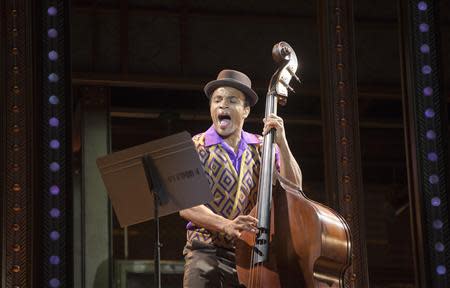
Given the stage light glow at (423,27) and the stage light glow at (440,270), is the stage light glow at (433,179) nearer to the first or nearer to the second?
the stage light glow at (440,270)

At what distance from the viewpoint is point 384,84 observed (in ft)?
23.1

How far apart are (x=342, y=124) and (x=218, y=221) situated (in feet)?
5.37

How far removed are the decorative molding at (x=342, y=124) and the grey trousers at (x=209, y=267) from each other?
123 centimetres

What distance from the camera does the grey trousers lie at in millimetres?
4664

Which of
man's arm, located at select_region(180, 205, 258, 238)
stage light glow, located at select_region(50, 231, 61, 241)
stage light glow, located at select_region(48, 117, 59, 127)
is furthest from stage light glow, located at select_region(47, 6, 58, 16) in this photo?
man's arm, located at select_region(180, 205, 258, 238)

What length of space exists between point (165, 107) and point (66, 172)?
2343 millimetres

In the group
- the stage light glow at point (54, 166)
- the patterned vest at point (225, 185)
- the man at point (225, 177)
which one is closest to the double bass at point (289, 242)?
the man at point (225, 177)

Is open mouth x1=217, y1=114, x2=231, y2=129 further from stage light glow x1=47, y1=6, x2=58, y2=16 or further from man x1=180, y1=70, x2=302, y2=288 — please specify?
stage light glow x1=47, y1=6, x2=58, y2=16

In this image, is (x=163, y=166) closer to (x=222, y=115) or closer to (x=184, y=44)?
(x=222, y=115)

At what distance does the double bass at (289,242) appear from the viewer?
4.29 m

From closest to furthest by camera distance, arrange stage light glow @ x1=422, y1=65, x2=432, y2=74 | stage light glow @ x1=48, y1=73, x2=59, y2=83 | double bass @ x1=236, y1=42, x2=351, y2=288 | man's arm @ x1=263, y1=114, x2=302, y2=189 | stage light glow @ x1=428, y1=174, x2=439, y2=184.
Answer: double bass @ x1=236, y1=42, x2=351, y2=288
man's arm @ x1=263, y1=114, x2=302, y2=189
stage light glow @ x1=48, y1=73, x2=59, y2=83
stage light glow @ x1=428, y1=174, x2=439, y2=184
stage light glow @ x1=422, y1=65, x2=432, y2=74

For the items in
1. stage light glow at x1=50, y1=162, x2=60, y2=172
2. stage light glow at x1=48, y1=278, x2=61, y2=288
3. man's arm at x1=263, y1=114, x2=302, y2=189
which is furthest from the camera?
stage light glow at x1=50, y1=162, x2=60, y2=172

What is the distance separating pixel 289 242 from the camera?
4406 mm

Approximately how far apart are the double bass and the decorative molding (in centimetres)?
136
